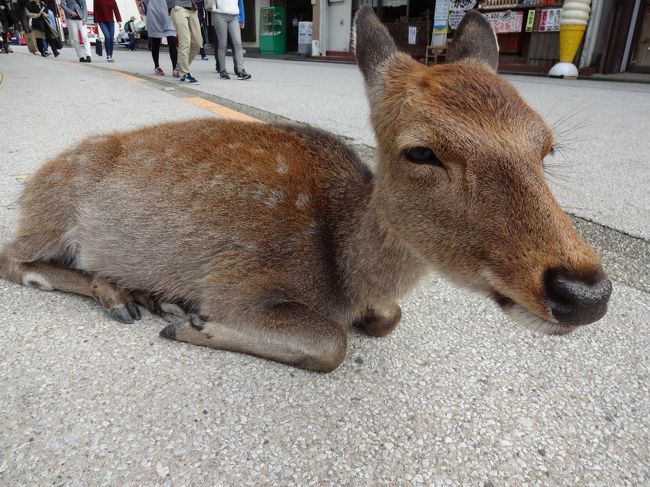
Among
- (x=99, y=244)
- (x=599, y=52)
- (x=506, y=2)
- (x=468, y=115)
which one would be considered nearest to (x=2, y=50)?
(x=506, y=2)

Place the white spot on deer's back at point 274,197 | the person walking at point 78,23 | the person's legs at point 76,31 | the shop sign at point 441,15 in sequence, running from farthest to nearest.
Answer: the person's legs at point 76,31 → the person walking at point 78,23 → the shop sign at point 441,15 → the white spot on deer's back at point 274,197

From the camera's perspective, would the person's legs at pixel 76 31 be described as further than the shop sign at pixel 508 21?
Yes

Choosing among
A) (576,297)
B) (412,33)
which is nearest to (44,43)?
(412,33)

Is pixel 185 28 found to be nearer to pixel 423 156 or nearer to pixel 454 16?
pixel 454 16

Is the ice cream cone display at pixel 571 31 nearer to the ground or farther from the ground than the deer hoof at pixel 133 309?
farther from the ground

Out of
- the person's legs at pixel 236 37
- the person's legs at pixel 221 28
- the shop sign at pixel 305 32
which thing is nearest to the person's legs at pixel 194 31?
the person's legs at pixel 221 28

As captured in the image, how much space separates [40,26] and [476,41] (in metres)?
24.4

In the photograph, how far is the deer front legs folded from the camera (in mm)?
2010

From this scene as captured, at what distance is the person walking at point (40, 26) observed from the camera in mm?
20703

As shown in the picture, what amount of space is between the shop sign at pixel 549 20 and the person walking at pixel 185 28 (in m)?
10.2

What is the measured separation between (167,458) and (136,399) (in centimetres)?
34

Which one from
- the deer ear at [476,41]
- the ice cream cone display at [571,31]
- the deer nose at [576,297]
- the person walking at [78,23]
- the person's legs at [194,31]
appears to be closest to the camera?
the deer nose at [576,297]

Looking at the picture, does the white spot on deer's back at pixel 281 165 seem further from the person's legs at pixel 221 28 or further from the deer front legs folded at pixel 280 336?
the person's legs at pixel 221 28

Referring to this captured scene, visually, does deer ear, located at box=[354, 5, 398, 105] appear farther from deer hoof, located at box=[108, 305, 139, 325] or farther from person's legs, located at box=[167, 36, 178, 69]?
person's legs, located at box=[167, 36, 178, 69]
